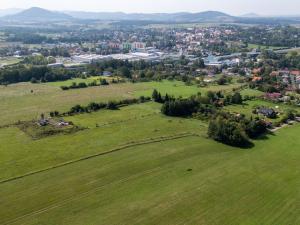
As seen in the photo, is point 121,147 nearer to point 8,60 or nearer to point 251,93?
point 251,93

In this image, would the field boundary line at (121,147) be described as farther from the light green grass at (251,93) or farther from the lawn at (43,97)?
the light green grass at (251,93)

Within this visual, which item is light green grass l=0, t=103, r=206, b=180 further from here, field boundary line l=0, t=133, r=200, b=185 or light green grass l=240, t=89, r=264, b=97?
light green grass l=240, t=89, r=264, b=97

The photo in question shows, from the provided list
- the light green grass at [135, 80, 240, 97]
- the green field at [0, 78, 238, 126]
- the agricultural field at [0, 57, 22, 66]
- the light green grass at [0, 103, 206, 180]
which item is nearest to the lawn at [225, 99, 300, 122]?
the light green grass at [0, 103, 206, 180]

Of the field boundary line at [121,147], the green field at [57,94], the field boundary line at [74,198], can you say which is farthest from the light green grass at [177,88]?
the field boundary line at [74,198]

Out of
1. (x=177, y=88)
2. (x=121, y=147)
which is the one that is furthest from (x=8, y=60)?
(x=121, y=147)

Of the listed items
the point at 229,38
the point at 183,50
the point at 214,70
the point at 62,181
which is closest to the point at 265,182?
the point at 62,181

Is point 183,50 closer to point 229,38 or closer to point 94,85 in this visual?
point 229,38
